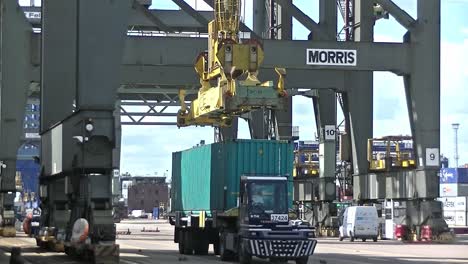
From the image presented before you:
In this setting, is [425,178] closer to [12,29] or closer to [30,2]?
[12,29]

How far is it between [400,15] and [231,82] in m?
10.0

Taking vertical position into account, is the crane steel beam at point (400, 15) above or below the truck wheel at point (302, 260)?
above

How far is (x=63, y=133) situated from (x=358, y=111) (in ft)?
83.9

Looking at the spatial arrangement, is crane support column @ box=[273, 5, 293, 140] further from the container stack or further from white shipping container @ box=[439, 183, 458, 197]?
white shipping container @ box=[439, 183, 458, 197]

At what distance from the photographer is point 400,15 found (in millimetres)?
43500

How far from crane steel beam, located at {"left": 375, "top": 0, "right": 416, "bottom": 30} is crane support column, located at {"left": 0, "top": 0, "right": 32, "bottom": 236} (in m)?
16.5

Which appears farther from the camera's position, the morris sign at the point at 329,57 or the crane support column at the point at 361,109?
the crane support column at the point at 361,109

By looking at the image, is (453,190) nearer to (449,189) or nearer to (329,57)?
(449,189)

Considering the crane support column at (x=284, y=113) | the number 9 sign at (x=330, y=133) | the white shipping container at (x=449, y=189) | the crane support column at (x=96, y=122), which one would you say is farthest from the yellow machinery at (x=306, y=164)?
the white shipping container at (x=449, y=189)

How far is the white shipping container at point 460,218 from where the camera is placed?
82.8 metres

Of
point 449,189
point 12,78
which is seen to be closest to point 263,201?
point 12,78

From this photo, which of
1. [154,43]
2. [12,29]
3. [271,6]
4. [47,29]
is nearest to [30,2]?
[271,6]

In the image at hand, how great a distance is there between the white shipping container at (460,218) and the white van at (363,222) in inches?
1417

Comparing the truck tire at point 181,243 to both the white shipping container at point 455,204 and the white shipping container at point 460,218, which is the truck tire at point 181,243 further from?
the white shipping container at point 460,218
